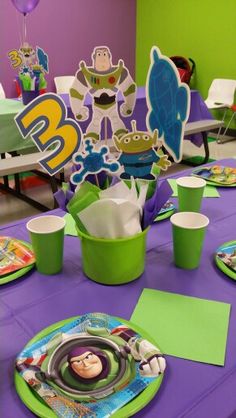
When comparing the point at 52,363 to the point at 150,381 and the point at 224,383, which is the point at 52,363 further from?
the point at 224,383

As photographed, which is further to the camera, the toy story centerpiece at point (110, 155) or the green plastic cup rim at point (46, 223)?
the green plastic cup rim at point (46, 223)

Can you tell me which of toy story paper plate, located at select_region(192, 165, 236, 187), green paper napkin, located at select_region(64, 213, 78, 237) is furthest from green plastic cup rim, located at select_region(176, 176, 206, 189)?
green paper napkin, located at select_region(64, 213, 78, 237)

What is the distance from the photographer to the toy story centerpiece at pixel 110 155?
859 mm

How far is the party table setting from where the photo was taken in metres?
0.63

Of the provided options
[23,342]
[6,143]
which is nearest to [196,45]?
[6,143]

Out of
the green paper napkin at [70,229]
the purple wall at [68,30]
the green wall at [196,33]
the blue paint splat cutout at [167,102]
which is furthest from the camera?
the green wall at [196,33]

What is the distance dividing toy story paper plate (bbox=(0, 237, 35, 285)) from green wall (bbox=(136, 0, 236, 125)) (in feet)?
14.4

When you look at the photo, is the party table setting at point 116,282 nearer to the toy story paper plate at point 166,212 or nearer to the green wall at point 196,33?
the toy story paper plate at point 166,212

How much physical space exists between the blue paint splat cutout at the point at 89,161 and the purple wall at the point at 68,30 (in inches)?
151

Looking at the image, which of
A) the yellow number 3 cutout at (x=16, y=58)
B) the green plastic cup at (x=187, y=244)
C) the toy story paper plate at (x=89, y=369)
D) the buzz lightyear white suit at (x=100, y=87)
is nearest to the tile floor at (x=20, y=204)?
the yellow number 3 cutout at (x=16, y=58)

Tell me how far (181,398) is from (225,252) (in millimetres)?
457

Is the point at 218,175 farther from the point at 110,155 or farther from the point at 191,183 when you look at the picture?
the point at 110,155

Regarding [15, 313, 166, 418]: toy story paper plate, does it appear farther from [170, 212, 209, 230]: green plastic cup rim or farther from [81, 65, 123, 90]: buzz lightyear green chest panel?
[81, 65, 123, 90]: buzz lightyear green chest panel

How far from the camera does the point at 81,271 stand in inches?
37.6
